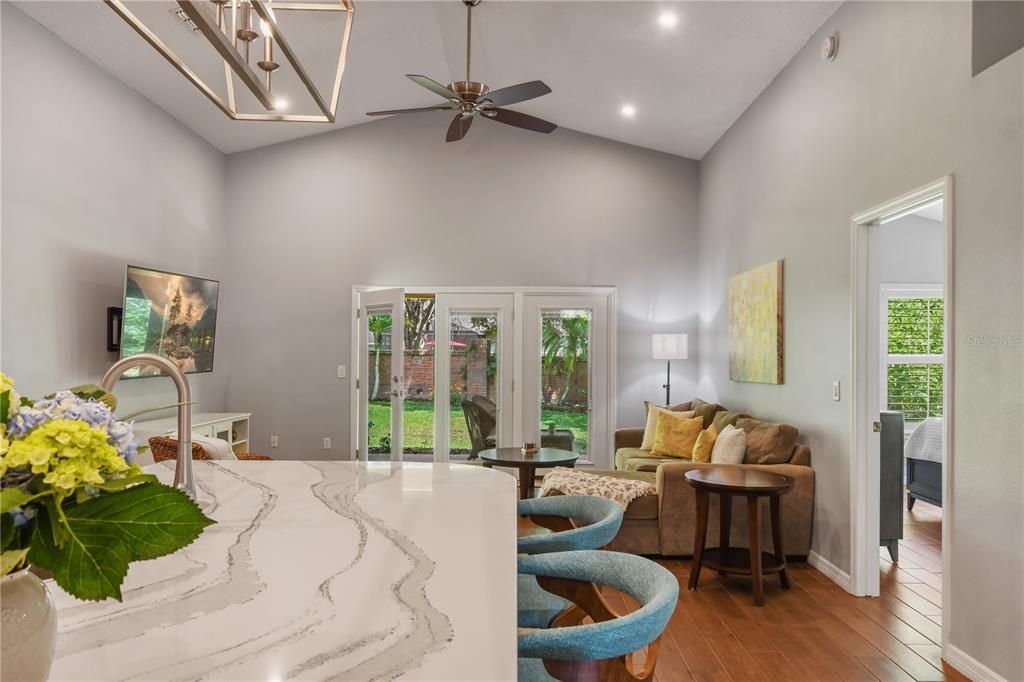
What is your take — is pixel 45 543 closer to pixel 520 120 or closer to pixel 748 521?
pixel 748 521

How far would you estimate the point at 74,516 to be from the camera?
743mm

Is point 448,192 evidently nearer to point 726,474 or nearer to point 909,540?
point 726,474

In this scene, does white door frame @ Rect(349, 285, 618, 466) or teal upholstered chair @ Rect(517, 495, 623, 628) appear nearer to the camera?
teal upholstered chair @ Rect(517, 495, 623, 628)

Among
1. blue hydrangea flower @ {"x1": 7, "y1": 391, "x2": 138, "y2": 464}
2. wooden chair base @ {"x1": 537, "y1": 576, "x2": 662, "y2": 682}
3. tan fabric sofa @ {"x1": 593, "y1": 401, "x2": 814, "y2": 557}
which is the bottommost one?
tan fabric sofa @ {"x1": 593, "y1": 401, "x2": 814, "y2": 557}

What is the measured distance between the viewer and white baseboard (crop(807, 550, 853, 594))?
3.76m

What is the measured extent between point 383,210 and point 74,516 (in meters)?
6.46

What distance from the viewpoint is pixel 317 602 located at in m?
1.07

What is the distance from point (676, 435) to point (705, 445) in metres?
0.48

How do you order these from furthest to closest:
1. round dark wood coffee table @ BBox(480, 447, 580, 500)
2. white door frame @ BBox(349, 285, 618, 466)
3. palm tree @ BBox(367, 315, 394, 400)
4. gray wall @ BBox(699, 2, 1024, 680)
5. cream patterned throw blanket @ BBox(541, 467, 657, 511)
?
white door frame @ BBox(349, 285, 618, 466) → palm tree @ BBox(367, 315, 394, 400) → round dark wood coffee table @ BBox(480, 447, 580, 500) → cream patterned throw blanket @ BBox(541, 467, 657, 511) → gray wall @ BBox(699, 2, 1024, 680)

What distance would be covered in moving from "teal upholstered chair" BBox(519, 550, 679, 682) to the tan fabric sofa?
111 inches

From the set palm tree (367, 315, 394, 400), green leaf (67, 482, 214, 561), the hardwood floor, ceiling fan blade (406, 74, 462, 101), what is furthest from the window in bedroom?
green leaf (67, 482, 214, 561)

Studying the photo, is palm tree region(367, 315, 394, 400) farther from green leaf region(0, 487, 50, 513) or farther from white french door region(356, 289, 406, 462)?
green leaf region(0, 487, 50, 513)

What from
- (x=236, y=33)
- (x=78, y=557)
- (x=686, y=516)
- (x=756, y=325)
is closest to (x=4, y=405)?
(x=78, y=557)

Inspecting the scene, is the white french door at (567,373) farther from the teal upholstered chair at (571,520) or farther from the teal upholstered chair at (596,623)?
the teal upholstered chair at (596,623)
